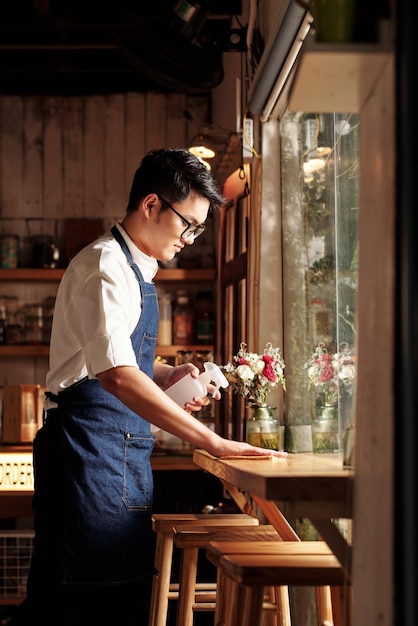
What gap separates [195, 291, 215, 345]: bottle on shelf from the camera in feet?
18.4

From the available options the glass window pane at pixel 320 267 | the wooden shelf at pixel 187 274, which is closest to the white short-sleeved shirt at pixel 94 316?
the glass window pane at pixel 320 267

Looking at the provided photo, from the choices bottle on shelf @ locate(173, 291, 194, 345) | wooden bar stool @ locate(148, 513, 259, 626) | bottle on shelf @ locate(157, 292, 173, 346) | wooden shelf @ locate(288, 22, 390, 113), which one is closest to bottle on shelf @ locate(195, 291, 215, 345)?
bottle on shelf @ locate(173, 291, 194, 345)

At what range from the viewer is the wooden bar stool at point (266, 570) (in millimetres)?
1869

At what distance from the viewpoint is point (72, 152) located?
589 centimetres

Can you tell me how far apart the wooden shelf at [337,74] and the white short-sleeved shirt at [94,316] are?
0.89 meters

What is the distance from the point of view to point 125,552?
2404mm

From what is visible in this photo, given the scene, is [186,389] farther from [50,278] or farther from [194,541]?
[50,278]

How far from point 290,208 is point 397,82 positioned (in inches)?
89.3

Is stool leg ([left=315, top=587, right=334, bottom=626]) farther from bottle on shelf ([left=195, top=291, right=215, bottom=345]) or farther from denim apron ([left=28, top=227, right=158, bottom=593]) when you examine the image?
bottle on shelf ([left=195, top=291, right=215, bottom=345])

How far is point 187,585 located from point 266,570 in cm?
98

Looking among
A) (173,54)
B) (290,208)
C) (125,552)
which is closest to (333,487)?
(125,552)

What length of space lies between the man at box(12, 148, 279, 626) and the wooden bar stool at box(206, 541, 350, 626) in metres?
0.28

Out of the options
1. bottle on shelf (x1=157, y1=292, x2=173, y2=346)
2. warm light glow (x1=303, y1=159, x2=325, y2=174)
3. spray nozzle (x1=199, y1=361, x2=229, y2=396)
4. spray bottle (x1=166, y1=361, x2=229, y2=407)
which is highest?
warm light glow (x1=303, y1=159, x2=325, y2=174)

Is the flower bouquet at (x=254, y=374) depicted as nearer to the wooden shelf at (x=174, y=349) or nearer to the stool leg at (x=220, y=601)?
the stool leg at (x=220, y=601)
